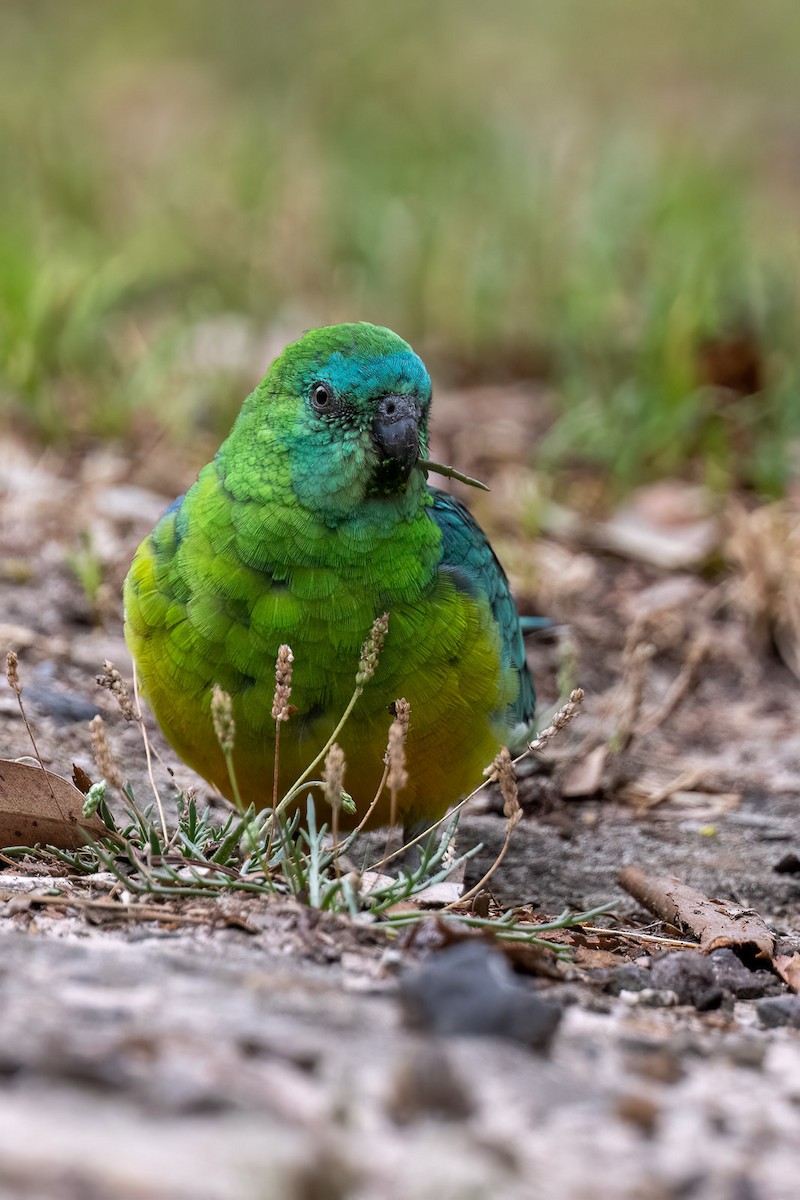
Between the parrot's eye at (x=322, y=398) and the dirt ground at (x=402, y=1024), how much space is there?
3.50ft

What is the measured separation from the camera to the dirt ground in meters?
1.45

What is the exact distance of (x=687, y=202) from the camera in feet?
23.7

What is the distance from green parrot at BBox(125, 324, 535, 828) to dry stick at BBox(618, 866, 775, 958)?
44 cm

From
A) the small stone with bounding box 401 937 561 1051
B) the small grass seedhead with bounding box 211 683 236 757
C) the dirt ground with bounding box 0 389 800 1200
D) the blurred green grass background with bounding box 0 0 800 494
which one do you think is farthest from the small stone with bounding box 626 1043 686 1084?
the blurred green grass background with bounding box 0 0 800 494

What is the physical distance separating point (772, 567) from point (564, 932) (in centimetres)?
254

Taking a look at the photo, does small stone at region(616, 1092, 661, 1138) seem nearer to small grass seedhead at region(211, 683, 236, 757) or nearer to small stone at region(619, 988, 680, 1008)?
small stone at region(619, 988, 680, 1008)

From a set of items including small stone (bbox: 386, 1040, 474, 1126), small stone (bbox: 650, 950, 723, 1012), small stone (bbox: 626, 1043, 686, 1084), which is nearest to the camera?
small stone (bbox: 386, 1040, 474, 1126)

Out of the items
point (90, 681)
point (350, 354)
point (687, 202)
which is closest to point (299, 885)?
point (350, 354)

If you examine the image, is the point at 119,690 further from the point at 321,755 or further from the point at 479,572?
the point at 479,572

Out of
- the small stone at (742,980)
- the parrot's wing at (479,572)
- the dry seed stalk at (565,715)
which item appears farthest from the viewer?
the parrot's wing at (479,572)

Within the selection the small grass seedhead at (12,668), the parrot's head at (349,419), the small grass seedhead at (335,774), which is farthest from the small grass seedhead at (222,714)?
the parrot's head at (349,419)

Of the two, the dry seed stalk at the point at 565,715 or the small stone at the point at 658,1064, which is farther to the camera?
the dry seed stalk at the point at 565,715

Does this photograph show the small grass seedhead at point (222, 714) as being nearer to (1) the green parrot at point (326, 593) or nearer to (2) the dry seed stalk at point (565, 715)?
(1) the green parrot at point (326, 593)

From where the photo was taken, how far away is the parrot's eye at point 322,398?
9.99 ft
